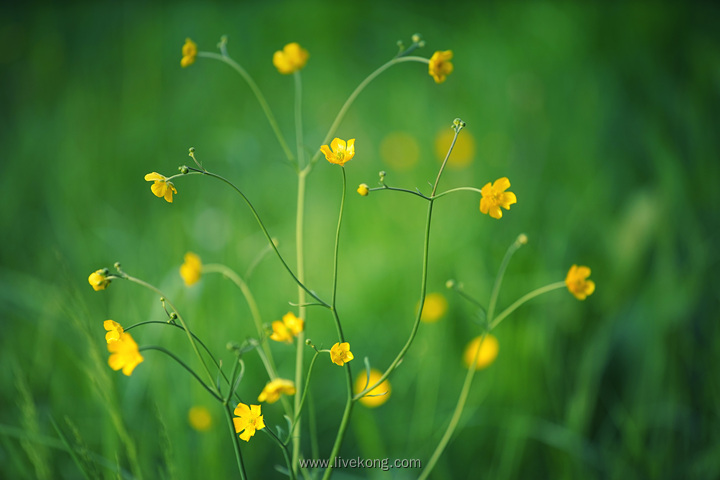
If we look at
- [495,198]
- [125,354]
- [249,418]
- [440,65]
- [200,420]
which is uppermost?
[440,65]

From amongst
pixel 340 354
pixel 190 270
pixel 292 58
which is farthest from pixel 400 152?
pixel 340 354

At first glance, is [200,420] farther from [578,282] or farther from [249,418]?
[578,282]

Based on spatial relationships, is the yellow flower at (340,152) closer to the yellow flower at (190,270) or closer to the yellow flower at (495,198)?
the yellow flower at (495,198)

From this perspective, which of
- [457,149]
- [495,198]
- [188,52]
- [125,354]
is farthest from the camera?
[457,149]

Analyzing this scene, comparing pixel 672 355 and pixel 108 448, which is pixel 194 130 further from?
pixel 672 355

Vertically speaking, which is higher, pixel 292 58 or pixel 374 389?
pixel 292 58

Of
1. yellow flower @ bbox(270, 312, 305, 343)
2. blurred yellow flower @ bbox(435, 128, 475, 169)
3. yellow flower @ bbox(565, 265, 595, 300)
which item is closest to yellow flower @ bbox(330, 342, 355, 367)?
yellow flower @ bbox(270, 312, 305, 343)

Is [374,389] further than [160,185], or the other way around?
[374,389]
